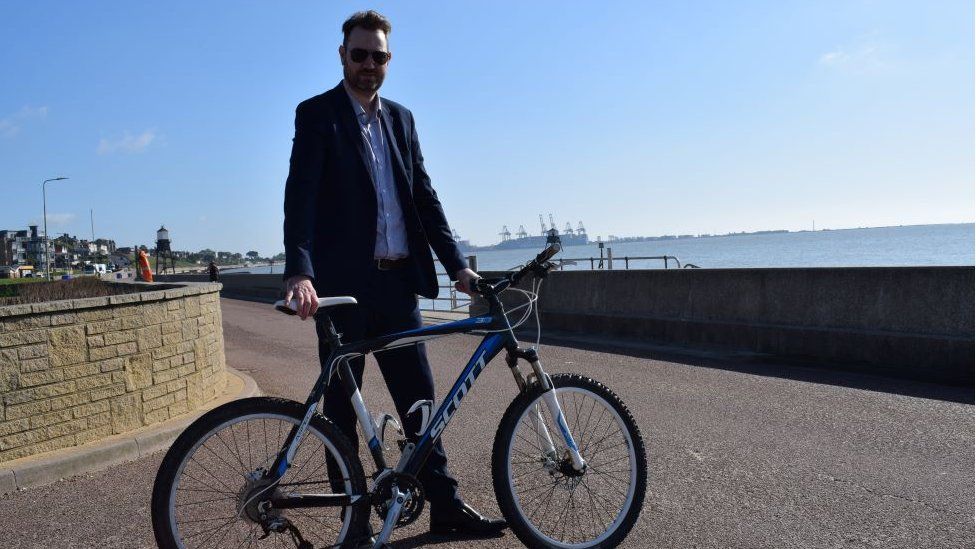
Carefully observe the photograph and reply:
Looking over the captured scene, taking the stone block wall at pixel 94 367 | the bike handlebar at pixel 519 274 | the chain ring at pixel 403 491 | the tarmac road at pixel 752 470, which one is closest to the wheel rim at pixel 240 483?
the chain ring at pixel 403 491

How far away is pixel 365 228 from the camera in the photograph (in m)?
3.32

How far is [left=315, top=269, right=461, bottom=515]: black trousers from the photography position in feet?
10.8

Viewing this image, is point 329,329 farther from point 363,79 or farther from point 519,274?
point 363,79

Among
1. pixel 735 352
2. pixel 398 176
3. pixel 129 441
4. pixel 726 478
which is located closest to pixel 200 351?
pixel 129 441

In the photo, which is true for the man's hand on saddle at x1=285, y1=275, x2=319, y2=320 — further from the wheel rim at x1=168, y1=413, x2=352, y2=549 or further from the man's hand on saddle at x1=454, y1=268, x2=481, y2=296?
the man's hand on saddle at x1=454, y1=268, x2=481, y2=296

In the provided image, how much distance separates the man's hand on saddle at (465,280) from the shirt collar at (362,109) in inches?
29.7

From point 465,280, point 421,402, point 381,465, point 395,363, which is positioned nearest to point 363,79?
point 465,280

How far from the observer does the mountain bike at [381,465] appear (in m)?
2.79

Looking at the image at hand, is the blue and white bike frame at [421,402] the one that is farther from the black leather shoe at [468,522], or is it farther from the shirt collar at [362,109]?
the shirt collar at [362,109]

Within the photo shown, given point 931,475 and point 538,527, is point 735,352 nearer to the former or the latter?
point 931,475

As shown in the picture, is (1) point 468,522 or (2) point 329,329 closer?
(2) point 329,329

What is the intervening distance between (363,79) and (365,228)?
1.96 feet

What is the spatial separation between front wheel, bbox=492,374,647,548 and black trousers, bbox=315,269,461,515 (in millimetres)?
378

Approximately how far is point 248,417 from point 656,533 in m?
1.87
